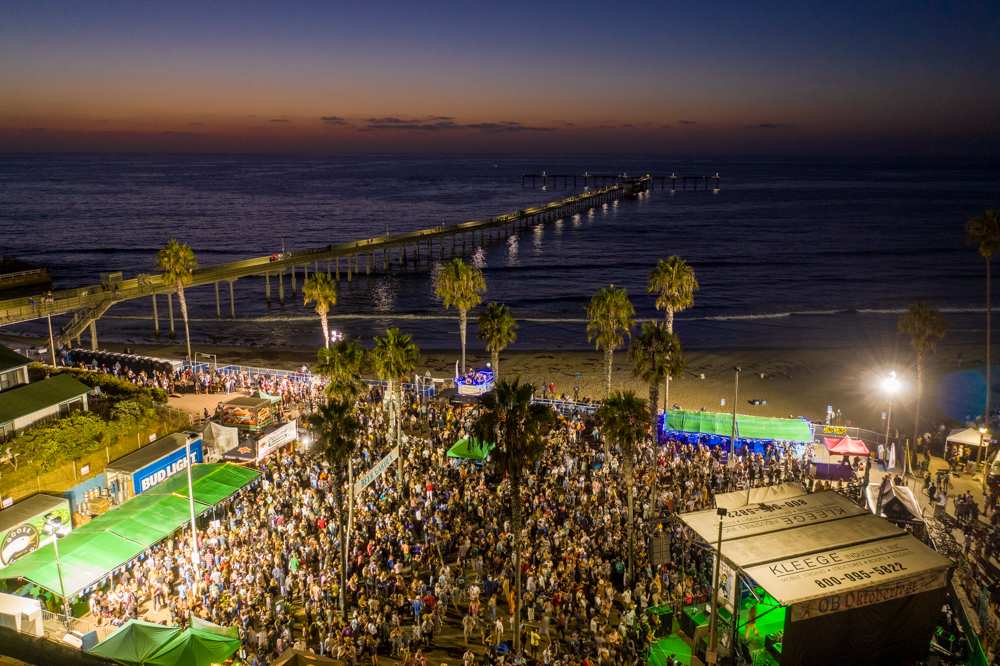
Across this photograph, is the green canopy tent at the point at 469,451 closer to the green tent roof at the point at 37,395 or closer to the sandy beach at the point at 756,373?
the sandy beach at the point at 756,373

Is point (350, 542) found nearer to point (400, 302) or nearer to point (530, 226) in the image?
point (400, 302)

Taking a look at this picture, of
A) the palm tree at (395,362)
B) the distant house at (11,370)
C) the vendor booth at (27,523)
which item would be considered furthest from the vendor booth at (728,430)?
the distant house at (11,370)

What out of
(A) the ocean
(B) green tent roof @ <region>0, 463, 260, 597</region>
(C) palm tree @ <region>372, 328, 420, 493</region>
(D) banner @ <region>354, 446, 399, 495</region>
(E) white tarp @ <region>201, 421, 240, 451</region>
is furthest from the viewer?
(A) the ocean

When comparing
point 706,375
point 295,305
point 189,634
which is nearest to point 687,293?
point 706,375

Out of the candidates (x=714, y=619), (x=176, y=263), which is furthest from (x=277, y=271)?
(x=714, y=619)

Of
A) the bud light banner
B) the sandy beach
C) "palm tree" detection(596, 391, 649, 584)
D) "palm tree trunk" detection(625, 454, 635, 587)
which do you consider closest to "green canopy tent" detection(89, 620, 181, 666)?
the bud light banner

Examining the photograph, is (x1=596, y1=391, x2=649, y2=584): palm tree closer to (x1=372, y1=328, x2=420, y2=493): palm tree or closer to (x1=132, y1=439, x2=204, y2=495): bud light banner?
(x1=372, y1=328, x2=420, y2=493): palm tree
